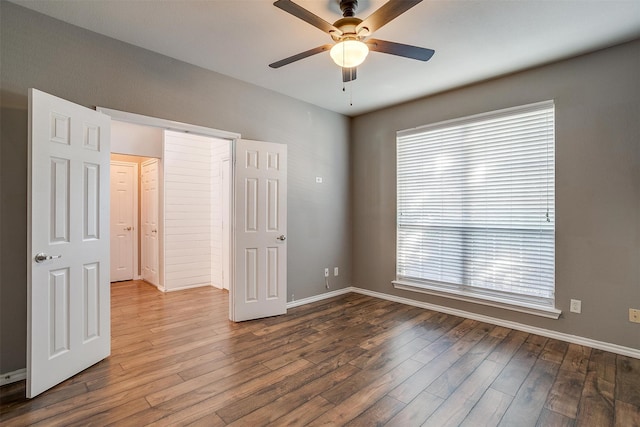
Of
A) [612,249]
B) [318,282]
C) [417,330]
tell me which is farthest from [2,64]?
[612,249]

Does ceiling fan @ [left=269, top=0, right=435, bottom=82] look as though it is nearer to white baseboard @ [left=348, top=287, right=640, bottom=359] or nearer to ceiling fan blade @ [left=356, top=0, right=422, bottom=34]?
ceiling fan blade @ [left=356, top=0, right=422, bottom=34]

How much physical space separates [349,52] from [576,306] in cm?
320

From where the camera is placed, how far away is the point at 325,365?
2.53 meters

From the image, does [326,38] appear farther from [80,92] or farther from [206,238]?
[206,238]

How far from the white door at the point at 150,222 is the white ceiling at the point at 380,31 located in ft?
9.38

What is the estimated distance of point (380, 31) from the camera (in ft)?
8.55

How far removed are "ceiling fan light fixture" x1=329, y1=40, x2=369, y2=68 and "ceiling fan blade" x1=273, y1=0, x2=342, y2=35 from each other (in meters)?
0.11

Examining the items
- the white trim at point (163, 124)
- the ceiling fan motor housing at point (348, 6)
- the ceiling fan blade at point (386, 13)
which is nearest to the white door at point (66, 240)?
the white trim at point (163, 124)

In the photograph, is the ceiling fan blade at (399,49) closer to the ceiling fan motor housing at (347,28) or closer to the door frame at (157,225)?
the ceiling fan motor housing at (347,28)

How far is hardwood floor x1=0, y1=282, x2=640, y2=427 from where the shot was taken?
1.91 metres

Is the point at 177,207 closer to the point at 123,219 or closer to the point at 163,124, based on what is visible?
the point at 123,219

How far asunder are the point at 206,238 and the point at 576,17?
17.5ft

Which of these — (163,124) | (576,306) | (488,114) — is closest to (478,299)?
(576,306)

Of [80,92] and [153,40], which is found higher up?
[153,40]
